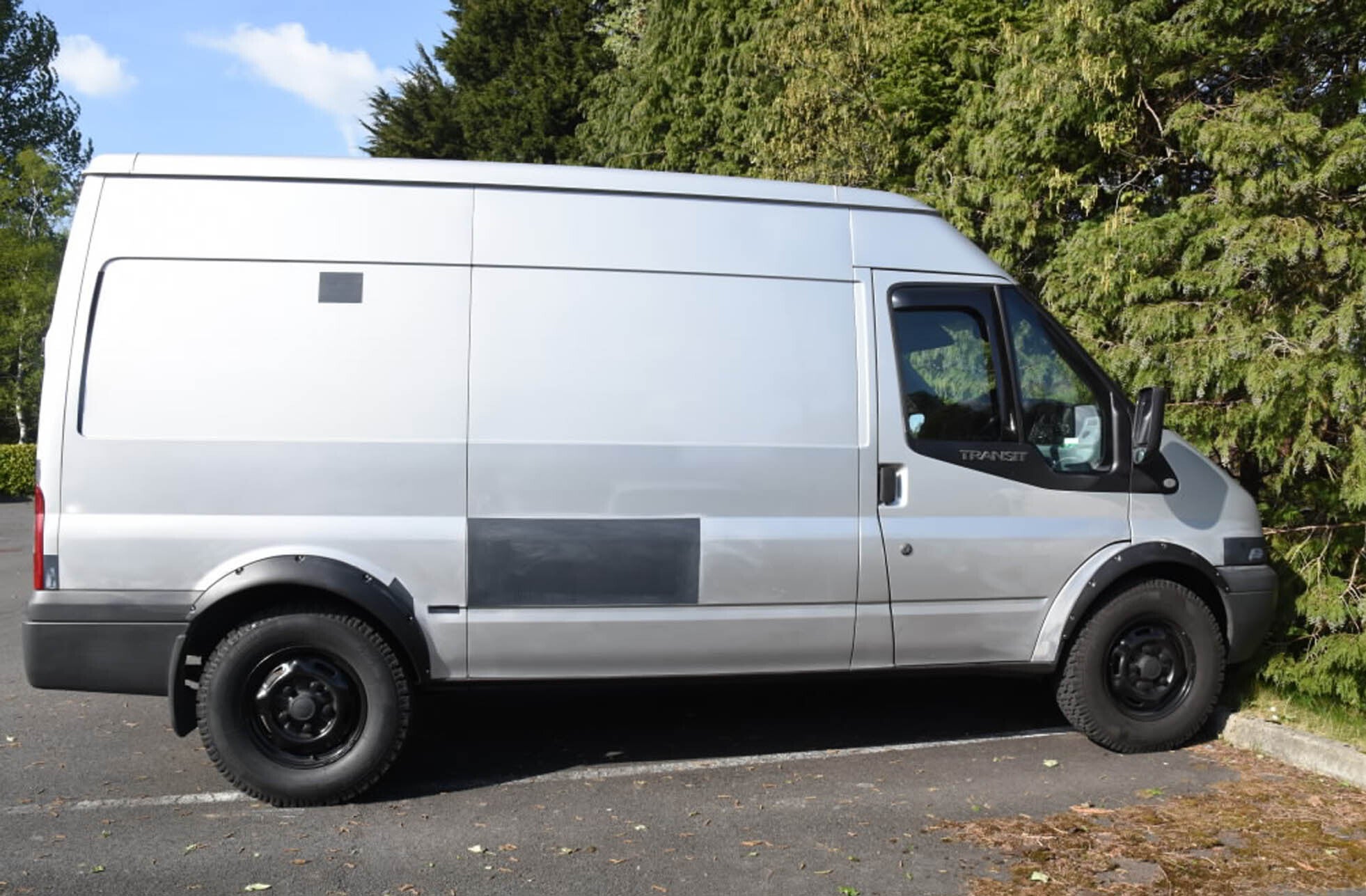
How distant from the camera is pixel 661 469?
511cm

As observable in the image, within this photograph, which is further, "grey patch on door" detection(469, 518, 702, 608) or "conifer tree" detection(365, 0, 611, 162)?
"conifer tree" detection(365, 0, 611, 162)

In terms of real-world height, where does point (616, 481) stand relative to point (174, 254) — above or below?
below

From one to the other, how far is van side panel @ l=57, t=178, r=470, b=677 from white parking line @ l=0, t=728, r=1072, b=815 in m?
0.84

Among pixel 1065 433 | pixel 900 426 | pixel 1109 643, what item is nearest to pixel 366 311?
pixel 900 426

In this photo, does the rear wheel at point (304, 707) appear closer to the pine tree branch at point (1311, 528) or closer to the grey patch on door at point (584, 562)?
the grey patch on door at point (584, 562)

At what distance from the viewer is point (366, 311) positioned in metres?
5.01

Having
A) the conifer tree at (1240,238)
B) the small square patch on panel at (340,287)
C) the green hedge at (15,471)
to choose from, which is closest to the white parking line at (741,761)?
the conifer tree at (1240,238)

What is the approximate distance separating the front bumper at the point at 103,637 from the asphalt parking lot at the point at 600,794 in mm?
565

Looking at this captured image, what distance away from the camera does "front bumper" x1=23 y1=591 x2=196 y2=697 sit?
4.77 metres

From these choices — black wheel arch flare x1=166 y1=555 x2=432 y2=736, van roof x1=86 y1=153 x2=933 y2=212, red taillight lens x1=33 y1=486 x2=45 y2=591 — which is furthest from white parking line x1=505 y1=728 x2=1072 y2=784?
van roof x1=86 y1=153 x2=933 y2=212

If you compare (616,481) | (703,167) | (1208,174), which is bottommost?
(616,481)

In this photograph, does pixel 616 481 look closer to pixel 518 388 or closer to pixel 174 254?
pixel 518 388

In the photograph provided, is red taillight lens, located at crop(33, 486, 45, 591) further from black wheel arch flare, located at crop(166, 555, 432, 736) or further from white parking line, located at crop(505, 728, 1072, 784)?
white parking line, located at crop(505, 728, 1072, 784)

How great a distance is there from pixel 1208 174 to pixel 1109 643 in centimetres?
448
